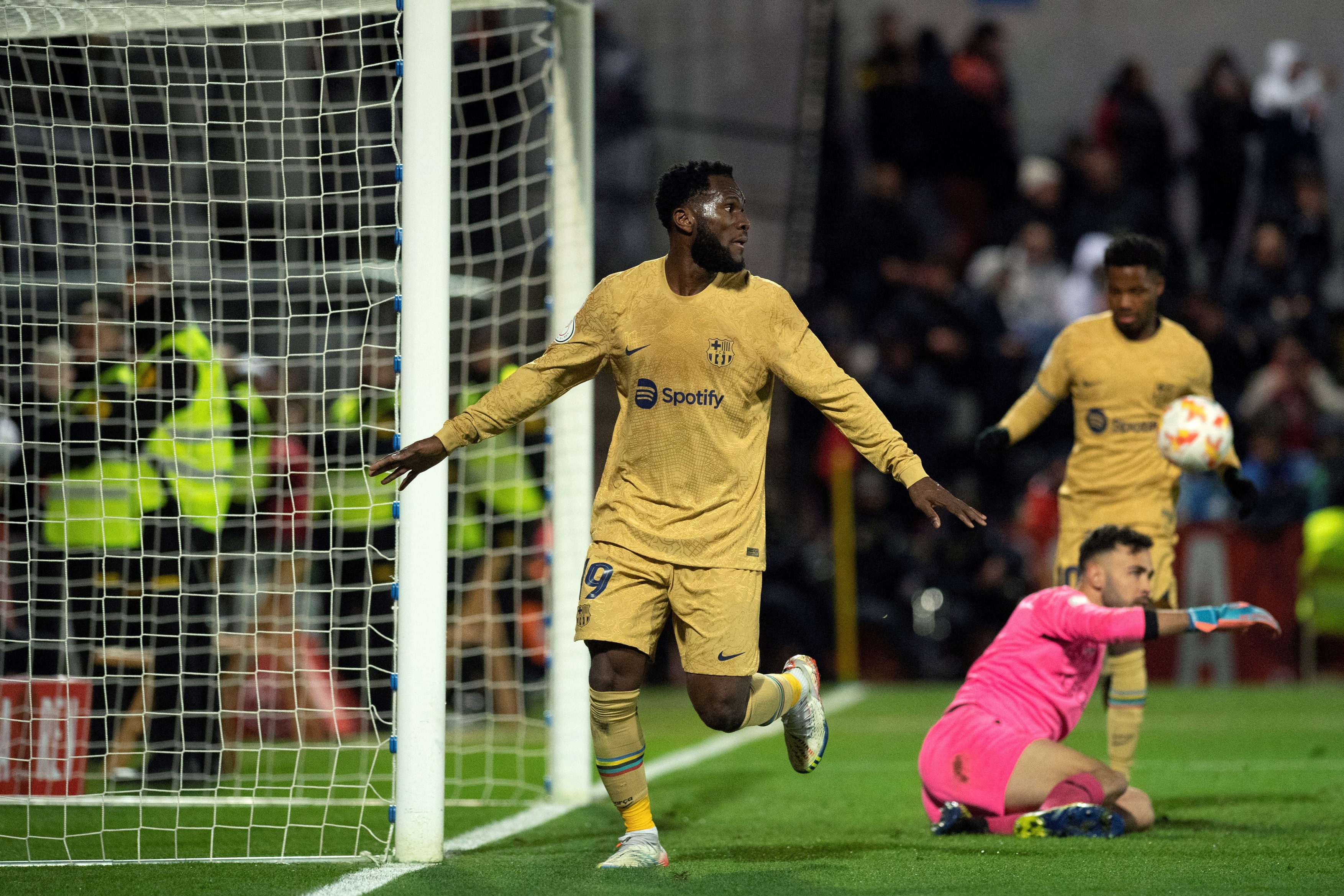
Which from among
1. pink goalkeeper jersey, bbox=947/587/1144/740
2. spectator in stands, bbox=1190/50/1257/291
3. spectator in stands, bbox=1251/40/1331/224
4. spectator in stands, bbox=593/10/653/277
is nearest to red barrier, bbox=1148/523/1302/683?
spectator in stands, bbox=1190/50/1257/291

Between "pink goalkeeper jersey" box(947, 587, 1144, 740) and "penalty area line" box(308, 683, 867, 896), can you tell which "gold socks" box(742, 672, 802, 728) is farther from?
"pink goalkeeper jersey" box(947, 587, 1144, 740)

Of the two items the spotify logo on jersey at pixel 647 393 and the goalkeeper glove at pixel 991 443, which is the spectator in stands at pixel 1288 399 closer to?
the goalkeeper glove at pixel 991 443

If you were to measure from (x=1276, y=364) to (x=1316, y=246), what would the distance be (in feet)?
6.07

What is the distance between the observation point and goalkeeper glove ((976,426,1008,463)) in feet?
22.2

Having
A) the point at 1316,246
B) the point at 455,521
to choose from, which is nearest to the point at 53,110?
the point at 455,521

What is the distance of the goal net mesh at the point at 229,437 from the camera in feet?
20.5

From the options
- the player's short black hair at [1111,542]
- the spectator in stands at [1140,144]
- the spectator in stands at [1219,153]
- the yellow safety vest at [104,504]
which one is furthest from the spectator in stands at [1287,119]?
the yellow safety vest at [104,504]

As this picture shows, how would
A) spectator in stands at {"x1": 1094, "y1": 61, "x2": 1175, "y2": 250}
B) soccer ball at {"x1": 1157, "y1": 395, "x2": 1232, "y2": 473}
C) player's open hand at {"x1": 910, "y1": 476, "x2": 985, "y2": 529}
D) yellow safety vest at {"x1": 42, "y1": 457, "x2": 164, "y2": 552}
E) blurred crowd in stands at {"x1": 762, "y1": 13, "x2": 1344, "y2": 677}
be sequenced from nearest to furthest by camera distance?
player's open hand at {"x1": 910, "y1": 476, "x2": 985, "y2": 529} < soccer ball at {"x1": 1157, "y1": 395, "x2": 1232, "y2": 473} < yellow safety vest at {"x1": 42, "y1": 457, "x2": 164, "y2": 552} < blurred crowd in stands at {"x1": 762, "y1": 13, "x2": 1344, "y2": 677} < spectator in stands at {"x1": 1094, "y1": 61, "x2": 1175, "y2": 250}

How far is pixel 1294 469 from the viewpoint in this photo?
13.4 metres

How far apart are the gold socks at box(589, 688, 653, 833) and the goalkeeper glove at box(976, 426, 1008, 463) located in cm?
233

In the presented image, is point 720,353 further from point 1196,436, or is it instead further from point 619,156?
point 619,156

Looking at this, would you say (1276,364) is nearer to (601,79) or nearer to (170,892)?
(601,79)

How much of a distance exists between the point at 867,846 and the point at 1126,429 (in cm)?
231

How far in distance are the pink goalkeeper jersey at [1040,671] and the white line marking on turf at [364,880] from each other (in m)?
1.98
